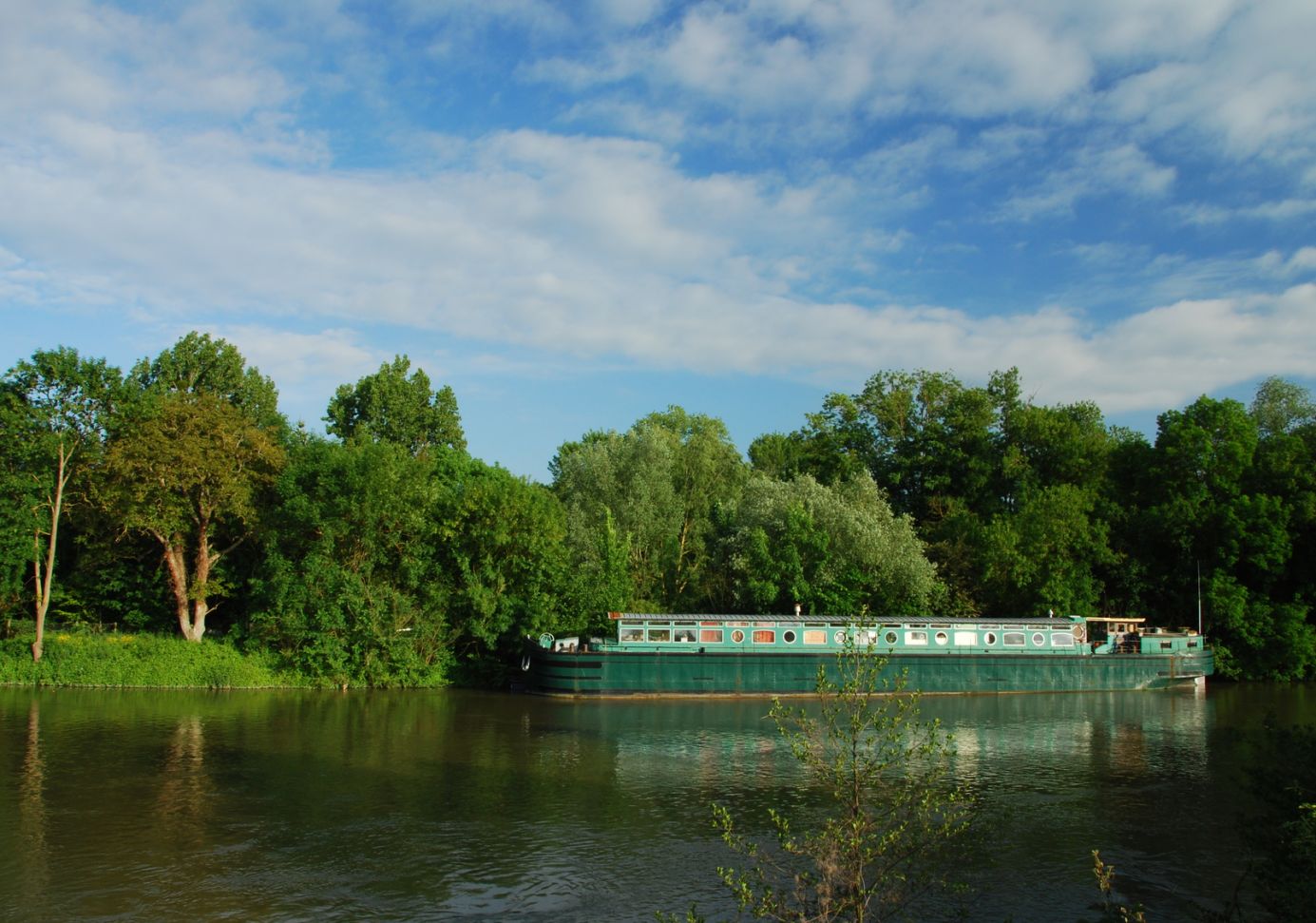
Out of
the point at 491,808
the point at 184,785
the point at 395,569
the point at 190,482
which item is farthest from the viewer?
the point at 395,569

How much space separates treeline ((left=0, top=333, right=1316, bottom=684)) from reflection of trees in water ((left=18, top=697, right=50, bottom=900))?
17287mm

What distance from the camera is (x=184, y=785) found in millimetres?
25547

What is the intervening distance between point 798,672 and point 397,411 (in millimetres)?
35614

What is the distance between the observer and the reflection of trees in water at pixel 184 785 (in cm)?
2184

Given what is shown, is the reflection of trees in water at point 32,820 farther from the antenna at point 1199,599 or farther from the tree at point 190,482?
the antenna at point 1199,599

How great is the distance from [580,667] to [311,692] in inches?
500

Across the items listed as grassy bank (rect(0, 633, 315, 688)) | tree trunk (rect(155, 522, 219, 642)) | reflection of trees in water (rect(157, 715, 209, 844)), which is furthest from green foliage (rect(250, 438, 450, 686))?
reflection of trees in water (rect(157, 715, 209, 844))

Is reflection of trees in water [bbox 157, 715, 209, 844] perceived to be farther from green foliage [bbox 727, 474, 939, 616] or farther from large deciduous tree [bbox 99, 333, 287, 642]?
green foliage [bbox 727, 474, 939, 616]

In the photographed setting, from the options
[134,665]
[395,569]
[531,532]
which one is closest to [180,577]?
[134,665]

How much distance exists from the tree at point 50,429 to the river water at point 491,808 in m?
11.3

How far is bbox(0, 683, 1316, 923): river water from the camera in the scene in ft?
57.9

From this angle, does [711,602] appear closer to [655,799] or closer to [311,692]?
[311,692]

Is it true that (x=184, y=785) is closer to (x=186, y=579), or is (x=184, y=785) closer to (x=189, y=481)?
(x=189, y=481)

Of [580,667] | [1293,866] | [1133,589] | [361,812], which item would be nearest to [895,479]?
[1133,589]
